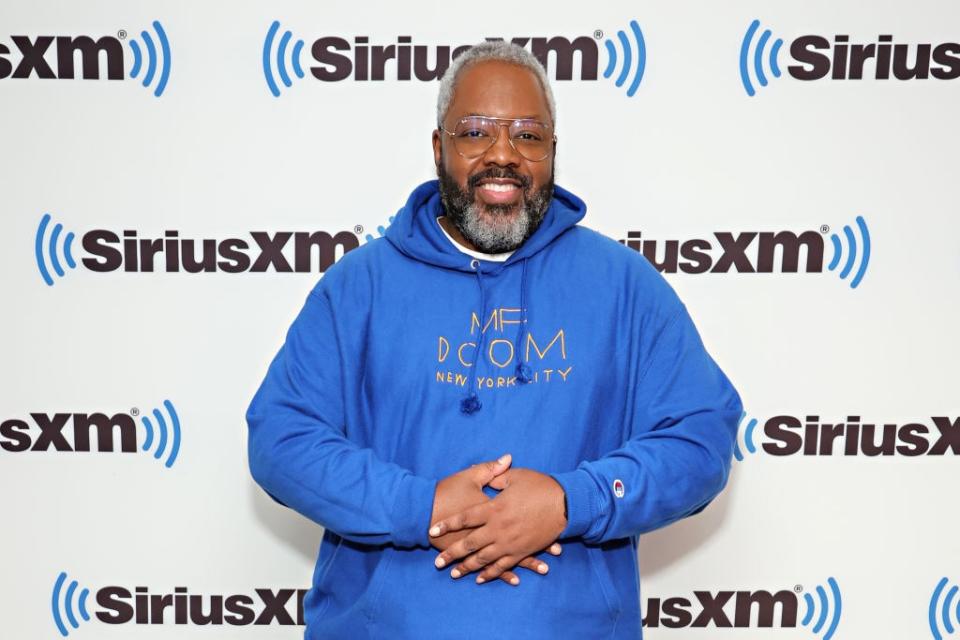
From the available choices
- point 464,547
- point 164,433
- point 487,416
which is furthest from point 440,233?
point 164,433

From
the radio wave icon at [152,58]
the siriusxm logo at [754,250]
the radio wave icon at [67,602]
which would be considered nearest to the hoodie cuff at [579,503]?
the siriusxm logo at [754,250]

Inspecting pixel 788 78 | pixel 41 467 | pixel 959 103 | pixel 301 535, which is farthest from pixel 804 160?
pixel 41 467

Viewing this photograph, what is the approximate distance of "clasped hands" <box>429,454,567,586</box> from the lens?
1440 millimetres

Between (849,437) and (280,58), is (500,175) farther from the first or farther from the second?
(849,437)

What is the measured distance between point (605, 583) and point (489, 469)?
30cm

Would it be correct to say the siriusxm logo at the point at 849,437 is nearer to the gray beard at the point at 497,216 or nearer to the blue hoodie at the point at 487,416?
the blue hoodie at the point at 487,416

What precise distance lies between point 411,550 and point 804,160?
50.6 inches

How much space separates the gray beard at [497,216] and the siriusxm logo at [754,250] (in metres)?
0.57

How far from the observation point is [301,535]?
2287 millimetres

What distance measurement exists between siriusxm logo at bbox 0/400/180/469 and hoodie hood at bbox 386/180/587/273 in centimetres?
87

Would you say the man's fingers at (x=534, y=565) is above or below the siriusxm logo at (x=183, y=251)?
below

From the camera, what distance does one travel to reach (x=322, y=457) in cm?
148

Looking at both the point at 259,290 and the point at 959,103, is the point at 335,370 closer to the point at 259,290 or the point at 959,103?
the point at 259,290

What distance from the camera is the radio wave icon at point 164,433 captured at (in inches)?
86.4
